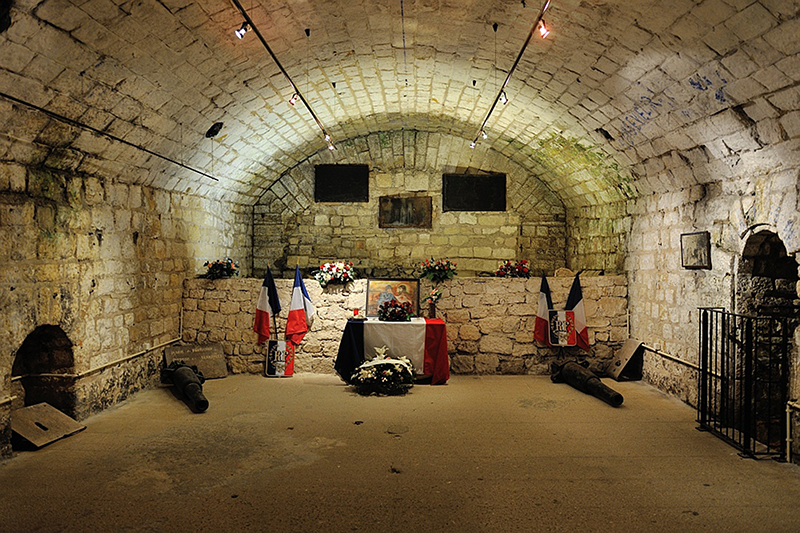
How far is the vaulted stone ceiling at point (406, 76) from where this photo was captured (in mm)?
4547

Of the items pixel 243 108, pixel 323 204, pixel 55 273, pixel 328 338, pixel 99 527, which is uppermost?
pixel 243 108

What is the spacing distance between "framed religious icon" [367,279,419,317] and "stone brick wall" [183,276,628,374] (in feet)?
0.78

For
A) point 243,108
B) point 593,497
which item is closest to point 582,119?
point 243,108

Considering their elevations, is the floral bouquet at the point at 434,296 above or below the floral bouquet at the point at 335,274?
below

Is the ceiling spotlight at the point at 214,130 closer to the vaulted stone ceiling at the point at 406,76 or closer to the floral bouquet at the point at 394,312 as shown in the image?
the vaulted stone ceiling at the point at 406,76

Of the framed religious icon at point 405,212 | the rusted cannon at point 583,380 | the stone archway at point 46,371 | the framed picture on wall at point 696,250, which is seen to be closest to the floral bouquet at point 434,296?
the rusted cannon at point 583,380

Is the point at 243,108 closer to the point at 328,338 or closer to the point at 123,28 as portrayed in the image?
the point at 123,28

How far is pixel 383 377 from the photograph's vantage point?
7.72m

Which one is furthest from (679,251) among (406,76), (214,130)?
(214,130)

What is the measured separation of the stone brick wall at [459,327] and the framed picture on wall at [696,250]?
1892 millimetres

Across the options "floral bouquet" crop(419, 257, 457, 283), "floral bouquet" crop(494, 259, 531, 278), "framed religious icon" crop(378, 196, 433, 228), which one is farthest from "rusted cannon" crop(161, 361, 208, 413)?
"framed religious icon" crop(378, 196, 433, 228)

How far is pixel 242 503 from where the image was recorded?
430 centimetres

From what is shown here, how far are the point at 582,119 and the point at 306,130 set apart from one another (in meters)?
4.72

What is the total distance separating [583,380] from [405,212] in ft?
17.9
